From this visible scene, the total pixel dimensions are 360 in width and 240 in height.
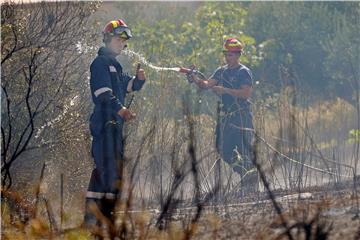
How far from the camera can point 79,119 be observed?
10156mm

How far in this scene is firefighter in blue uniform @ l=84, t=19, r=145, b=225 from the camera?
821 centimetres

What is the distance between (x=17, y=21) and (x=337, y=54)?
632 inches

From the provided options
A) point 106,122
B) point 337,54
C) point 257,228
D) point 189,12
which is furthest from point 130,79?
point 189,12

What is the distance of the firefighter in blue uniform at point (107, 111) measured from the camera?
8211 mm

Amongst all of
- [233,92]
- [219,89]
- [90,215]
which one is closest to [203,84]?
[219,89]

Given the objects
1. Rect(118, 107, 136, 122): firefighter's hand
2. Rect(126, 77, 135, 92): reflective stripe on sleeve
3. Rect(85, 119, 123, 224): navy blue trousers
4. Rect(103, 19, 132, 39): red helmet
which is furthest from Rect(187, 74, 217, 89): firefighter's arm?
Rect(118, 107, 136, 122): firefighter's hand

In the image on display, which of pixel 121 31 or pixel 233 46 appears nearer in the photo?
pixel 121 31

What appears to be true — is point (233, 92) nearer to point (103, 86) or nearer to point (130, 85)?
point (130, 85)

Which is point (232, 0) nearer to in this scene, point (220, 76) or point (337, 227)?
point (220, 76)

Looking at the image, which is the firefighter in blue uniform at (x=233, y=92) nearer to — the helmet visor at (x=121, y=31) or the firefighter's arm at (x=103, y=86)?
the helmet visor at (x=121, y=31)

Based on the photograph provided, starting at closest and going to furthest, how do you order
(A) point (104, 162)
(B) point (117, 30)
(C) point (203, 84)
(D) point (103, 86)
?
(A) point (104, 162), (D) point (103, 86), (B) point (117, 30), (C) point (203, 84)

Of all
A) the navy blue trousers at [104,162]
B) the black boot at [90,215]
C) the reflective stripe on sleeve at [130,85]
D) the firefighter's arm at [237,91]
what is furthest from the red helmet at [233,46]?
the black boot at [90,215]

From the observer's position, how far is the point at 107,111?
8.33 m

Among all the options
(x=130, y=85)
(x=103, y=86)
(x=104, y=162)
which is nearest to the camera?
(x=104, y=162)
